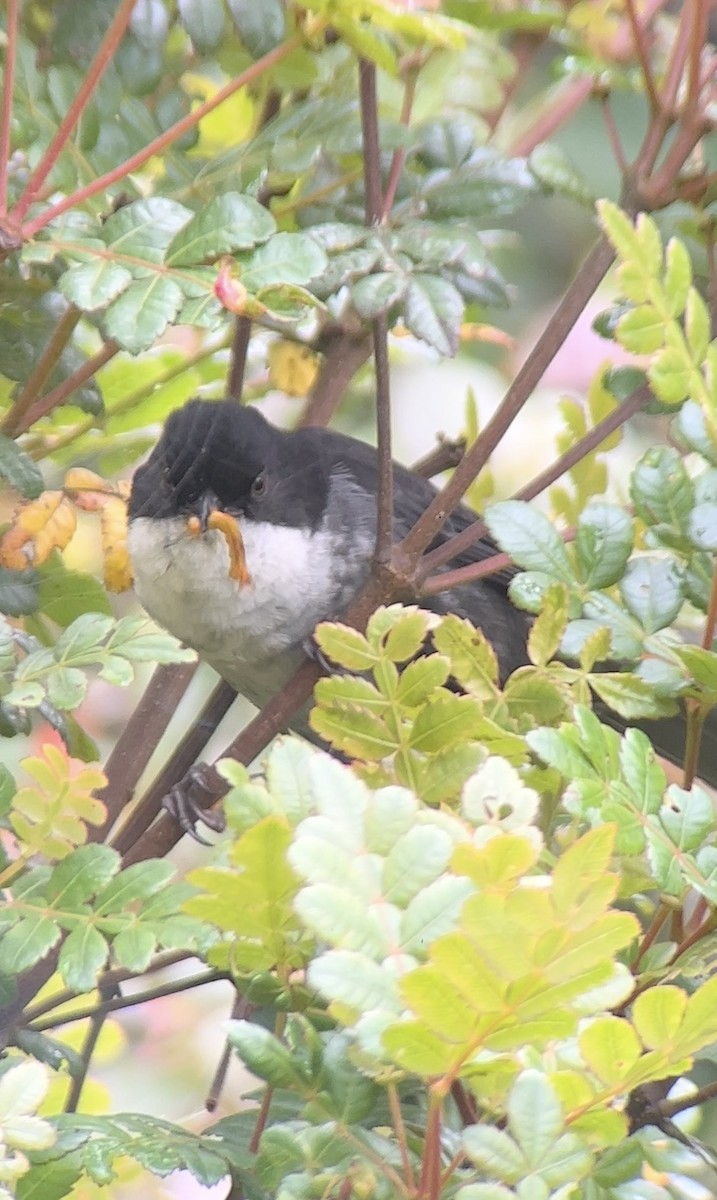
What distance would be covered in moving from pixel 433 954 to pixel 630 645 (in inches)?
17.1

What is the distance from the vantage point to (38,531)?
1104mm

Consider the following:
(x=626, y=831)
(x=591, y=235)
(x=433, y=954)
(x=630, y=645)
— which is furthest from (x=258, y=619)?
(x=591, y=235)

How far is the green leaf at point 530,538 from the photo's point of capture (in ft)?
3.04

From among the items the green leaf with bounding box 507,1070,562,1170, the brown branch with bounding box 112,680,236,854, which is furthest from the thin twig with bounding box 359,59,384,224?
the green leaf with bounding box 507,1070,562,1170

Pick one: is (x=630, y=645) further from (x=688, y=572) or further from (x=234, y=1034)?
(x=234, y=1034)

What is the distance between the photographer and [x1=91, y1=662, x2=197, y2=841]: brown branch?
1.25 meters

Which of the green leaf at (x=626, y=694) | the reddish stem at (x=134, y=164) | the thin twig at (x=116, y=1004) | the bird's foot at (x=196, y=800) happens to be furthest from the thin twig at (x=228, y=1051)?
the reddish stem at (x=134, y=164)

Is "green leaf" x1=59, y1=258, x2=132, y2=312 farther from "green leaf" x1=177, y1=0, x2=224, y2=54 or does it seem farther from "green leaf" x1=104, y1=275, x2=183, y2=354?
"green leaf" x1=177, y1=0, x2=224, y2=54

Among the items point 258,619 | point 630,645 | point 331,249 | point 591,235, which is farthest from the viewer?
point 591,235

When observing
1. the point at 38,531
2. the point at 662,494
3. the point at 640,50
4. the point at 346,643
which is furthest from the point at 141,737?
the point at 640,50

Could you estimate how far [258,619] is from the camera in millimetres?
1662

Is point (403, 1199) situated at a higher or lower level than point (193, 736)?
lower

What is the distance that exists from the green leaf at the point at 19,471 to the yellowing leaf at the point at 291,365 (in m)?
0.42

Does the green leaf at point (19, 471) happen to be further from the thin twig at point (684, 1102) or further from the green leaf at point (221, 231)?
the thin twig at point (684, 1102)
